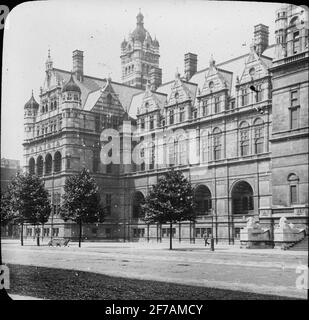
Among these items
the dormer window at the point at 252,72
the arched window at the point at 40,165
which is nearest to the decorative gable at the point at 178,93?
the dormer window at the point at 252,72

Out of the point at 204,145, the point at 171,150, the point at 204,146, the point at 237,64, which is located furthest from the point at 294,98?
the point at 237,64

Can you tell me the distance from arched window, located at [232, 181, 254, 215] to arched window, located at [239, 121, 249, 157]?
2.64 m

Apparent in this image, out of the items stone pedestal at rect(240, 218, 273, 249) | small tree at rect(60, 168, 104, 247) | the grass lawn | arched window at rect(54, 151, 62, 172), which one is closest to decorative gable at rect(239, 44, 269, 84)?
stone pedestal at rect(240, 218, 273, 249)

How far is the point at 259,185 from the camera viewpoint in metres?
38.5

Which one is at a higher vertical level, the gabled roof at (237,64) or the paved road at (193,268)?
the gabled roof at (237,64)

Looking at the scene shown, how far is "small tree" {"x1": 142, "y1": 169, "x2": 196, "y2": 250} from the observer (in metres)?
32.2

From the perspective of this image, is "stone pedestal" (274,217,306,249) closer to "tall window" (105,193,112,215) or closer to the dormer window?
"tall window" (105,193,112,215)

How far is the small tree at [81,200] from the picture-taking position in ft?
100

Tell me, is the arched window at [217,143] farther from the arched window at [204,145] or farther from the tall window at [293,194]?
the tall window at [293,194]

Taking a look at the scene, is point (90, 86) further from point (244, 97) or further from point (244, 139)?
point (244, 139)

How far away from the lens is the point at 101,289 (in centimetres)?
1417

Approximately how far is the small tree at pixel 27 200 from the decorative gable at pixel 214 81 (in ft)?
65.3
